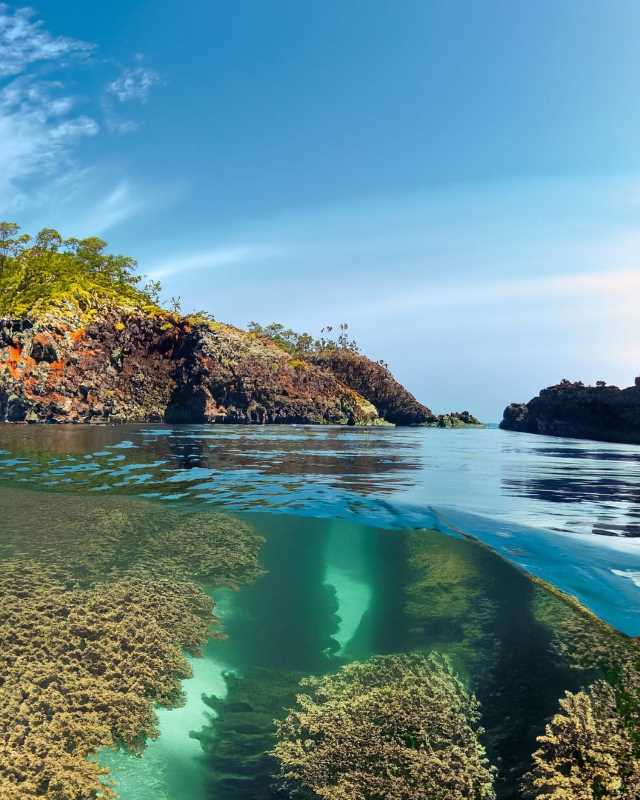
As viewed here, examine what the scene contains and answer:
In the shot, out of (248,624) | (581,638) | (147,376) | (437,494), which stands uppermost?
(147,376)

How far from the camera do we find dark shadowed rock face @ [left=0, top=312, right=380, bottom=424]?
60.1m

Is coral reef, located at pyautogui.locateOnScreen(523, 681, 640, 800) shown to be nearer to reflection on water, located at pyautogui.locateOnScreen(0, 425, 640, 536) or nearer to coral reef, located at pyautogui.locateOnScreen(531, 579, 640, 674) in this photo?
coral reef, located at pyautogui.locateOnScreen(531, 579, 640, 674)

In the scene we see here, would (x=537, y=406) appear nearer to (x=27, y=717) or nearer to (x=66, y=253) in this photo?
(x=27, y=717)

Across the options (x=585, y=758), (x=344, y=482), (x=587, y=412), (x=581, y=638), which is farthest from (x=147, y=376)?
(x=585, y=758)

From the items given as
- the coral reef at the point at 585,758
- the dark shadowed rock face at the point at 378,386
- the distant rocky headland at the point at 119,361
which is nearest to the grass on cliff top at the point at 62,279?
the distant rocky headland at the point at 119,361

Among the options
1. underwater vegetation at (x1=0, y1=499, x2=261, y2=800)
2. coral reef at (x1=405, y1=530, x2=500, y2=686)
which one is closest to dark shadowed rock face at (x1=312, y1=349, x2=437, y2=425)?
coral reef at (x1=405, y1=530, x2=500, y2=686)

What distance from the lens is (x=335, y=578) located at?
891 cm

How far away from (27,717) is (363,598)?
5.24 meters

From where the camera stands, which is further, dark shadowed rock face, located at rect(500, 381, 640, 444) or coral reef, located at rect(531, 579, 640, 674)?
dark shadowed rock face, located at rect(500, 381, 640, 444)

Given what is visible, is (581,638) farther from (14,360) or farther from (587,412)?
(587,412)

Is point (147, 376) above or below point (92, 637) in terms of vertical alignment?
above

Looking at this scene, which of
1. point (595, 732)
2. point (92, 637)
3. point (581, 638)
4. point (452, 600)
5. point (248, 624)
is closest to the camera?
point (595, 732)

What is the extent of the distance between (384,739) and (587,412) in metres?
72.7

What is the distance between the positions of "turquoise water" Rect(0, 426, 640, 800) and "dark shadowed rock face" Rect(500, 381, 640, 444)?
5332 cm
